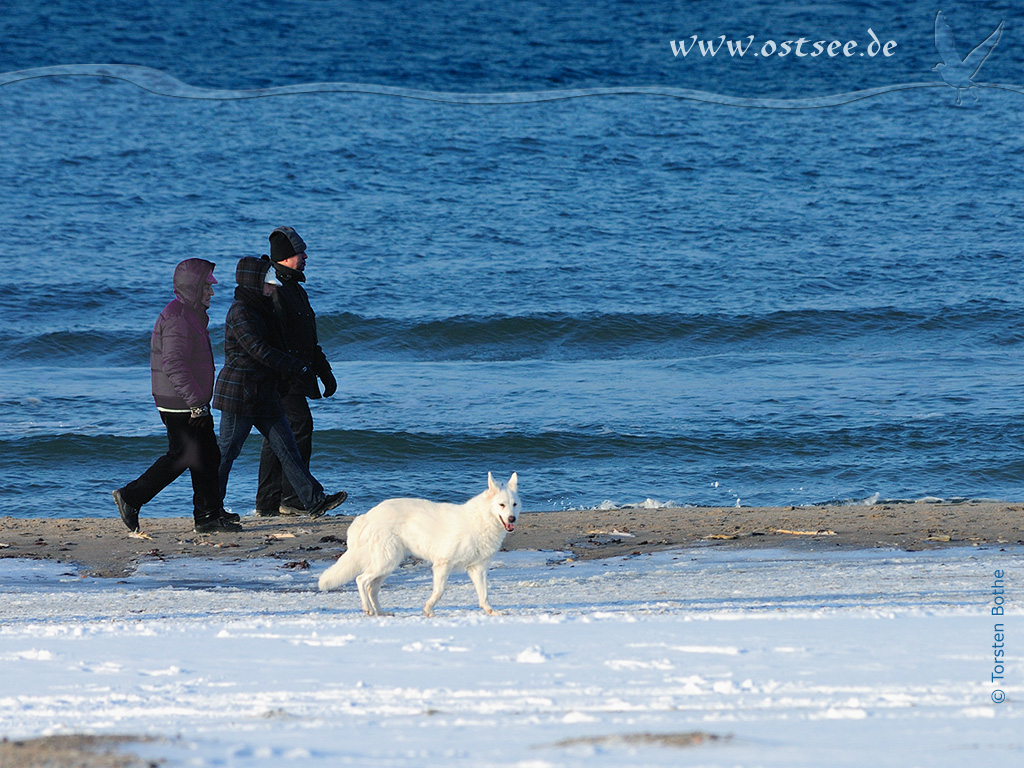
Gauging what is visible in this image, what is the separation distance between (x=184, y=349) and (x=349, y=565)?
2.60m

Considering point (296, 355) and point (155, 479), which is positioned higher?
point (296, 355)

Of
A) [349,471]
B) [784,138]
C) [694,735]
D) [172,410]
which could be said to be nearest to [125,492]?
[172,410]

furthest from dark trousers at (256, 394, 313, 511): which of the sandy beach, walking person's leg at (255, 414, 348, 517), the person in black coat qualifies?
walking person's leg at (255, 414, 348, 517)

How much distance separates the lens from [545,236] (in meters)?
23.6

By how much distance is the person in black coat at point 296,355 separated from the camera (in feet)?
25.2

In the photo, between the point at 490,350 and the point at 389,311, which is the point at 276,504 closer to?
the point at 490,350

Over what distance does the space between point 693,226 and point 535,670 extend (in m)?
21.4

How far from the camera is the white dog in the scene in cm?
487

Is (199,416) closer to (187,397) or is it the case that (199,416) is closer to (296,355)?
(187,397)

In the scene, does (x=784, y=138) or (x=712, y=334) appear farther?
(x=784, y=138)

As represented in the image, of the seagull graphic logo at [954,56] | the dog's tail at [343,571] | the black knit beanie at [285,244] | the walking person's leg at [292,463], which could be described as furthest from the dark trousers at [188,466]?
the seagull graphic logo at [954,56]

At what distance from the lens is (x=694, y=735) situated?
9.31ft

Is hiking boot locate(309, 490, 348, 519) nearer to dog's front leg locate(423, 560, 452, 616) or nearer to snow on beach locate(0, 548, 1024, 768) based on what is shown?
snow on beach locate(0, 548, 1024, 768)

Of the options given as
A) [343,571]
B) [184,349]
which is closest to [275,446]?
[184,349]
